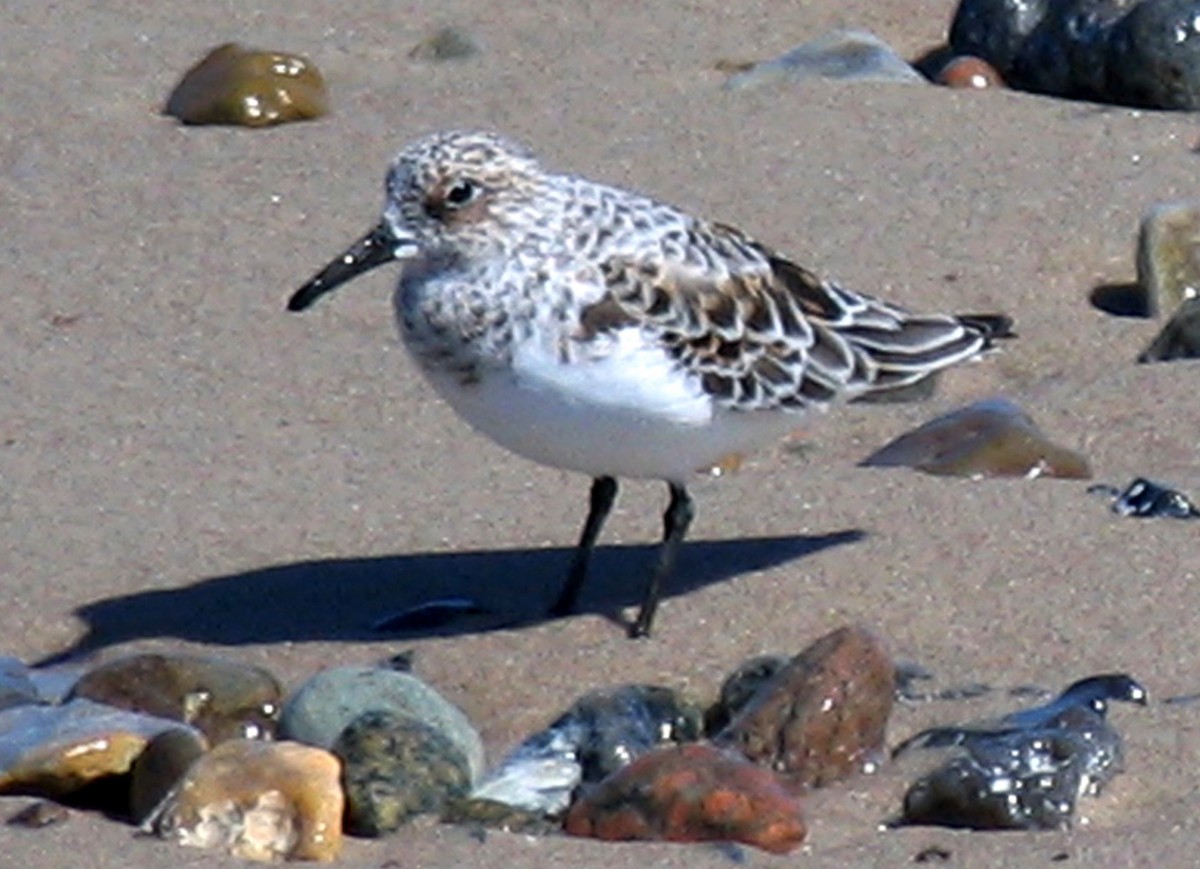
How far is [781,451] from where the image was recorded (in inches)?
293

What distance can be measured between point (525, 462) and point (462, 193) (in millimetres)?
1078

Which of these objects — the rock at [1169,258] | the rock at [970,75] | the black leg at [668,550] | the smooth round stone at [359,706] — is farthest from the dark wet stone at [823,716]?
the rock at [970,75]

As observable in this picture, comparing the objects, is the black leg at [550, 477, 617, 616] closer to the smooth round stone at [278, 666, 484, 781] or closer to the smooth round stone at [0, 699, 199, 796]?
the smooth round stone at [278, 666, 484, 781]

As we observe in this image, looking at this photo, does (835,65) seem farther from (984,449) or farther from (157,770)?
(157,770)

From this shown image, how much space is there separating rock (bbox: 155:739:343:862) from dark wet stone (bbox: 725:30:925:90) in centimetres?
438

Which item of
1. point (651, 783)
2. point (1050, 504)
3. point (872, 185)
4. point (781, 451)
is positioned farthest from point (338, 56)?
point (651, 783)

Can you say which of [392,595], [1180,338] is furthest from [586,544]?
[1180,338]

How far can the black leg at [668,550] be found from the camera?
6.45m

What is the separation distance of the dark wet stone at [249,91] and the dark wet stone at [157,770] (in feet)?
12.7

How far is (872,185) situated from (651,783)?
3591mm

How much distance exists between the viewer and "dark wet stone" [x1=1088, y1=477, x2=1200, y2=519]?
21.9 ft

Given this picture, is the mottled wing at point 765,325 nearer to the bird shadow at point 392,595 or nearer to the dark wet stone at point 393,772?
the bird shadow at point 392,595

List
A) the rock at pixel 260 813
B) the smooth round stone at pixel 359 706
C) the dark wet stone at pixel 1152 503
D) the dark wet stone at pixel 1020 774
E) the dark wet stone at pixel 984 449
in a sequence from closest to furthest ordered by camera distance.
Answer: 1. the rock at pixel 260 813
2. the dark wet stone at pixel 1020 774
3. the smooth round stone at pixel 359 706
4. the dark wet stone at pixel 1152 503
5. the dark wet stone at pixel 984 449

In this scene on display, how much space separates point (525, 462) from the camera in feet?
23.9
